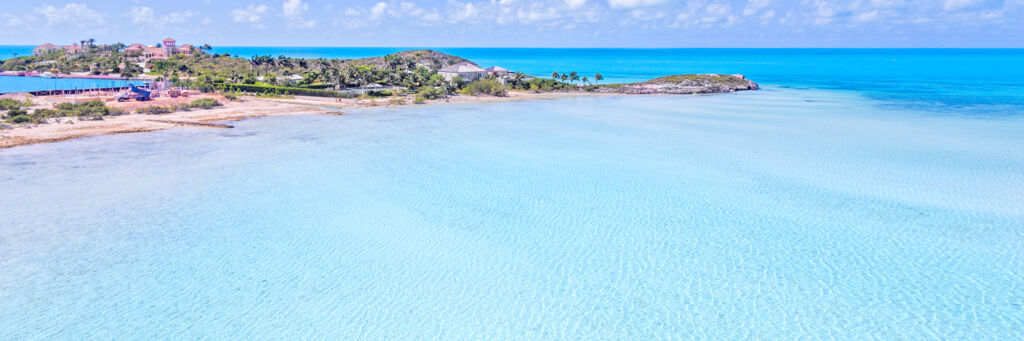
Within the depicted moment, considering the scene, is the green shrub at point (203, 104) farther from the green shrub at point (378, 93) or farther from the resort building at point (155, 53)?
the resort building at point (155, 53)

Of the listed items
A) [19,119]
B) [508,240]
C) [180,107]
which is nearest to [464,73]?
[180,107]

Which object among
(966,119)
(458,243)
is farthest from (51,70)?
(966,119)

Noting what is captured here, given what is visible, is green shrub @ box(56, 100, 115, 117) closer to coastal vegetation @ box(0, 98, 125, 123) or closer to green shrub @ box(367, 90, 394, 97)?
coastal vegetation @ box(0, 98, 125, 123)

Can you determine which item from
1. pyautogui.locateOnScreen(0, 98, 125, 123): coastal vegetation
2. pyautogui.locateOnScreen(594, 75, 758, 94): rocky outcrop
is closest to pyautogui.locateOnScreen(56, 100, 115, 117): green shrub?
pyautogui.locateOnScreen(0, 98, 125, 123): coastal vegetation

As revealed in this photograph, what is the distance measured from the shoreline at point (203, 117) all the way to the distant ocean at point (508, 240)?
2838 mm

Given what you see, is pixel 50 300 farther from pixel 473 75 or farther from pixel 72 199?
pixel 473 75

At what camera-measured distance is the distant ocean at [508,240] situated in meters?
15.1

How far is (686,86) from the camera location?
3428 inches

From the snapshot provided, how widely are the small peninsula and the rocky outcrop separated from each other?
0.51ft

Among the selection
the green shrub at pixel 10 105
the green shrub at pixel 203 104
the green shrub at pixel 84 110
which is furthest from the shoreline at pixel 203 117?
the green shrub at pixel 10 105

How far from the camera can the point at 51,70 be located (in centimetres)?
10575

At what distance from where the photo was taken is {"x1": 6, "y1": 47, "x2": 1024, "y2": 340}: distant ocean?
49.7ft

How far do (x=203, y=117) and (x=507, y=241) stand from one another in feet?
131

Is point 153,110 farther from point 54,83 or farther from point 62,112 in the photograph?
point 54,83
